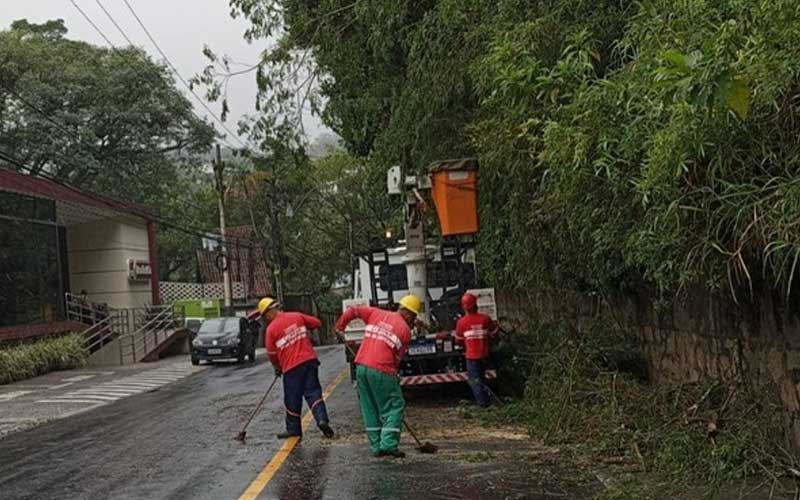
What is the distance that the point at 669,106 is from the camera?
5656 millimetres

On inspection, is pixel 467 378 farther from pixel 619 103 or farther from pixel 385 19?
pixel 619 103

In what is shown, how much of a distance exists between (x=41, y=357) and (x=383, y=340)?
20.5 metres

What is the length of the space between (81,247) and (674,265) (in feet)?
117

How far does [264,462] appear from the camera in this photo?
945 cm

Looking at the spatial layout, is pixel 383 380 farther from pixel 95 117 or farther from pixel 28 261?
pixel 95 117

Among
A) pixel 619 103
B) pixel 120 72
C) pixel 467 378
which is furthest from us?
pixel 120 72

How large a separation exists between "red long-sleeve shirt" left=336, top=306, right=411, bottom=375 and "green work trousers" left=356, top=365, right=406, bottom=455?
0.08 m

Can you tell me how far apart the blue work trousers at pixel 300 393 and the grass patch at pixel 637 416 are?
2.44 metres

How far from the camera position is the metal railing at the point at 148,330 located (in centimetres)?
3484

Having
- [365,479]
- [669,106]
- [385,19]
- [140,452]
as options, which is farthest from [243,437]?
[669,106]

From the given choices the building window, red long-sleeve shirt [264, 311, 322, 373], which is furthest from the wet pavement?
the building window

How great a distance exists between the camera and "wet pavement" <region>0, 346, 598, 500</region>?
314 inches

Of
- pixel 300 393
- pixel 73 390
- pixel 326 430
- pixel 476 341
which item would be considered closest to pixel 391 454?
pixel 326 430

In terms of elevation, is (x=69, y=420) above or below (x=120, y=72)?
below
